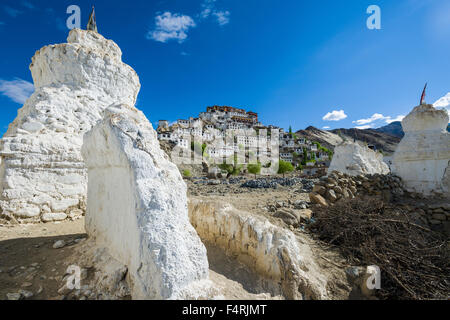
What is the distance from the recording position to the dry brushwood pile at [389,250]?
116 inches

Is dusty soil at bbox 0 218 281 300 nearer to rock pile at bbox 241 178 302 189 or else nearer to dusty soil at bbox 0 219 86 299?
dusty soil at bbox 0 219 86 299

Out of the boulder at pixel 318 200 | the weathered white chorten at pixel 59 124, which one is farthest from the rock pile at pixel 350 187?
the weathered white chorten at pixel 59 124

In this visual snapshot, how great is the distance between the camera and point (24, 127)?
200 inches

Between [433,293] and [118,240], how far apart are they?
4.49 m

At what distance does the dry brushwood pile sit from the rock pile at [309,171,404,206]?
998 millimetres

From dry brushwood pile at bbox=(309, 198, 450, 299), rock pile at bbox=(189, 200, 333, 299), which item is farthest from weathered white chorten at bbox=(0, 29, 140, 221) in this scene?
dry brushwood pile at bbox=(309, 198, 450, 299)

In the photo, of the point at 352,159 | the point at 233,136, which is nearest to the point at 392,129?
the point at 233,136

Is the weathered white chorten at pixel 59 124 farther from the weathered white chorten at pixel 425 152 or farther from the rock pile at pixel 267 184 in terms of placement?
the weathered white chorten at pixel 425 152

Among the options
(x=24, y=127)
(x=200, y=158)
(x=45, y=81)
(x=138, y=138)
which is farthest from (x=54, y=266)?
(x=200, y=158)

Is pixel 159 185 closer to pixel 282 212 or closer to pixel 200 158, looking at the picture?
pixel 282 212

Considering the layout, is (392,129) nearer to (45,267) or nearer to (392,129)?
(392,129)

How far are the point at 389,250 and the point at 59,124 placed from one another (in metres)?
8.27

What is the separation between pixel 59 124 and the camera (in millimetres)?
5480

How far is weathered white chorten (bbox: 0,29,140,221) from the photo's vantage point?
441cm
